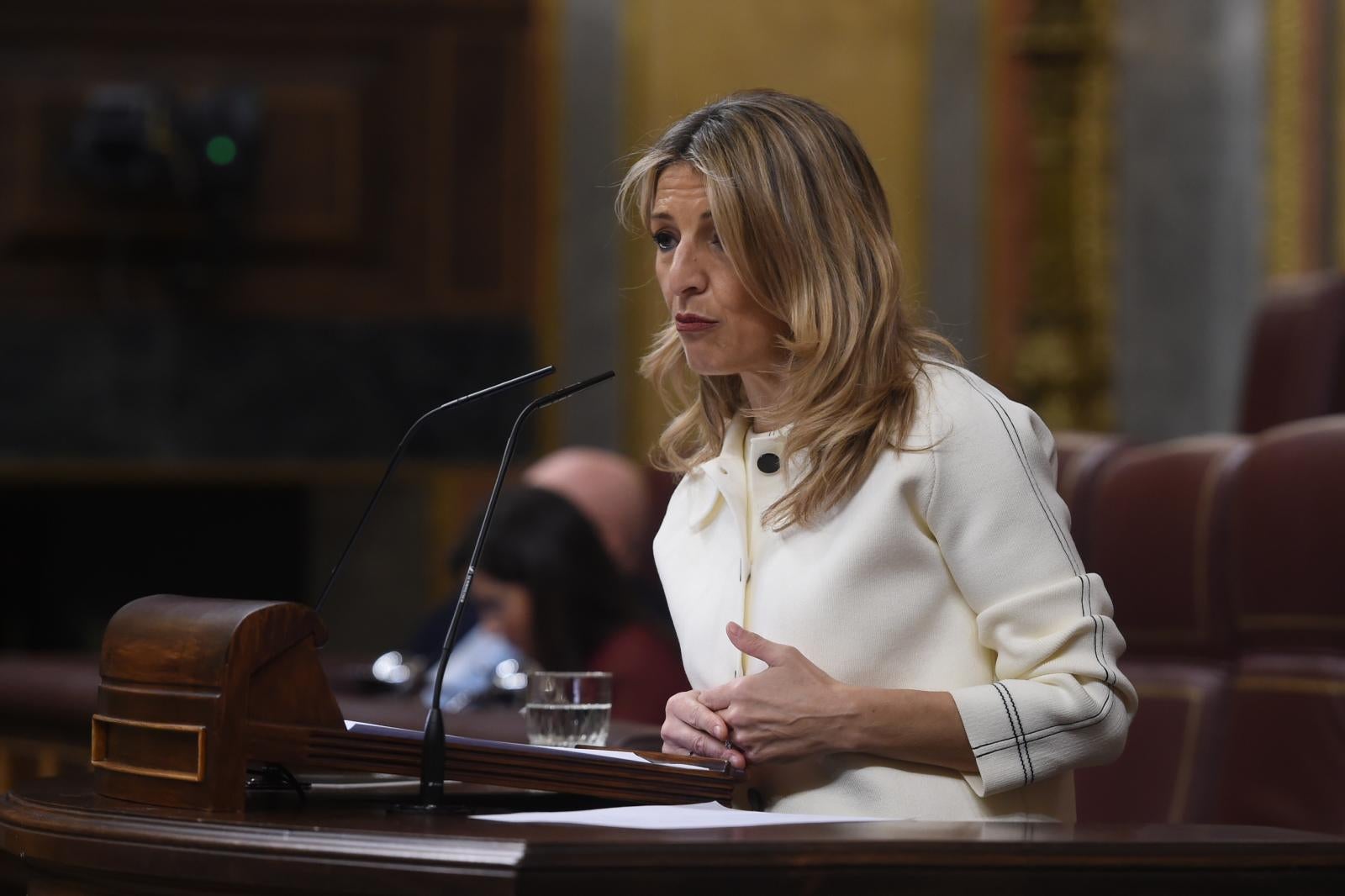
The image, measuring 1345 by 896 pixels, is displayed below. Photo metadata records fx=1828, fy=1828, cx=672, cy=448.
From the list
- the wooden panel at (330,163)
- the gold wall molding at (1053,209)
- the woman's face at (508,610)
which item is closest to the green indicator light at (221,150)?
the wooden panel at (330,163)

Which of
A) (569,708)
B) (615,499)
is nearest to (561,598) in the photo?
(615,499)

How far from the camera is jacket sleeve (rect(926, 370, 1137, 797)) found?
4.83 ft

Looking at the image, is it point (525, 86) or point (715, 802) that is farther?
point (525, 86)

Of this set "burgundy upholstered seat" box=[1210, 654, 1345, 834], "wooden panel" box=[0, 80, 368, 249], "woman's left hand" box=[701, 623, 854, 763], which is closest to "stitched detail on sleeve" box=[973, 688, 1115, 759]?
"woman's left hand" box=[701, 623, 854, 763]

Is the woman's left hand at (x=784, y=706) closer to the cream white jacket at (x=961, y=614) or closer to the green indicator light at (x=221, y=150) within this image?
the cream white jacket at (x=961, y=614)

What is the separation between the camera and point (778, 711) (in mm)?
1470

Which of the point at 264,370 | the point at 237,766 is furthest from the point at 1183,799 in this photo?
the point at 264,370

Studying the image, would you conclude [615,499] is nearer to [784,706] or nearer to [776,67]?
[776,67]

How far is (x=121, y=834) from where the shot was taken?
1242 mm

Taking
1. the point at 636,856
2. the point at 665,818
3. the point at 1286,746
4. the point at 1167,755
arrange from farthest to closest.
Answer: the point at 1167,755 → the point at 1286,746 → the point at 665,818 → the point at 636,856

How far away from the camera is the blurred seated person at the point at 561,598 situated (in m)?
3.11

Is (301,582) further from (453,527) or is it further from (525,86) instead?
(525,86)

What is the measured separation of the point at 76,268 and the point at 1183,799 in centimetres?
374

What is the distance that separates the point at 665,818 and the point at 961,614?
1.28 feet
